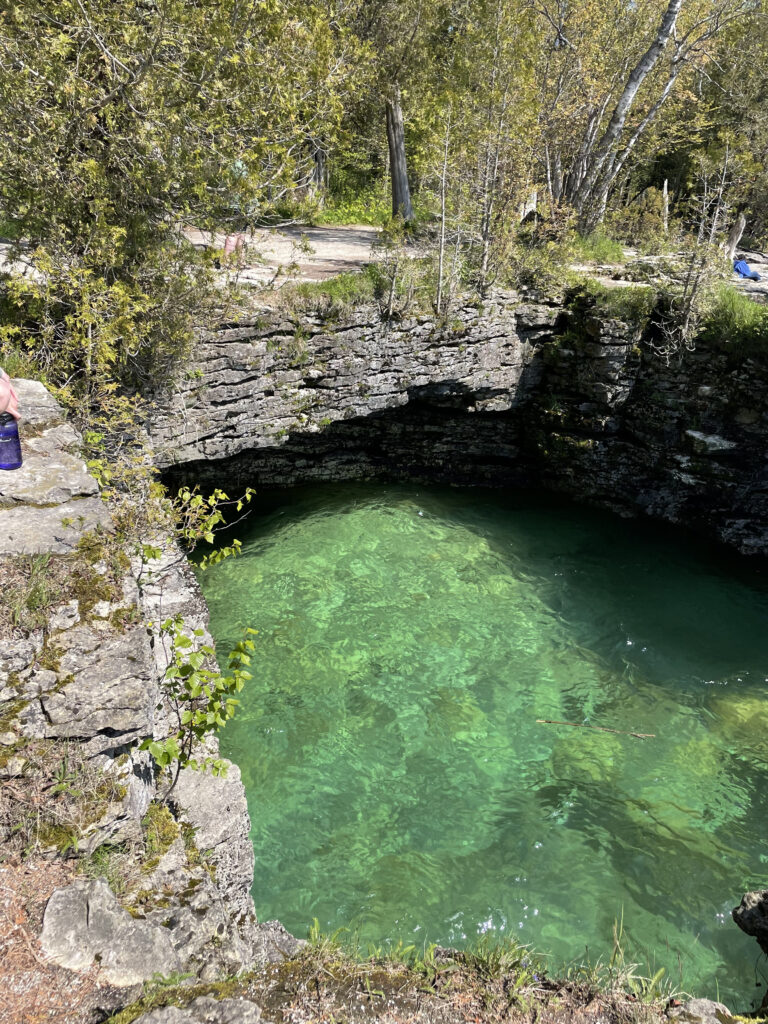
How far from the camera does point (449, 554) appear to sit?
1041cm

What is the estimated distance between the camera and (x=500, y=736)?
7.32 meters

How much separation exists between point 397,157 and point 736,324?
890 cm

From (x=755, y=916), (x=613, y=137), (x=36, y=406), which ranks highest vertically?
(x=613, y=137)

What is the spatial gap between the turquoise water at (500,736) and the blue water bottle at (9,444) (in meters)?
3.94

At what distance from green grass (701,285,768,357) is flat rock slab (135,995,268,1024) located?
38.3ft

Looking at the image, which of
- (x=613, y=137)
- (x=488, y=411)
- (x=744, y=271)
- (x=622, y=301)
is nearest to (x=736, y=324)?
(x=622, y=301)

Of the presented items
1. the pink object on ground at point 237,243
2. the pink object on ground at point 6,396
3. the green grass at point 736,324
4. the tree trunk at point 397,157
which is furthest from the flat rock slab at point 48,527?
the tree trunk at point 397,157

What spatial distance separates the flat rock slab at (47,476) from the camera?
4539 millimetres

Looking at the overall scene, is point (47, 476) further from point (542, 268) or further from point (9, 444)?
point (542, 268)

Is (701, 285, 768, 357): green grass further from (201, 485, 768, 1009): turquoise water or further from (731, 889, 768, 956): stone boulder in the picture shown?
(731, 889, 768, 956): stone boulder

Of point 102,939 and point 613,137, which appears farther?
point 613,137

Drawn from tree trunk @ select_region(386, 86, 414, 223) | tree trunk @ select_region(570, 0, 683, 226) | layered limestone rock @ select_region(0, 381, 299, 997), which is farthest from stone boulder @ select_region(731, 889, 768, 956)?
tree trunk @ select_region(386, 86, 414, 223)

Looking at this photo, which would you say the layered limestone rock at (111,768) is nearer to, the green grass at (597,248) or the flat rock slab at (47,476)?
the flat rock slab at (47,476)

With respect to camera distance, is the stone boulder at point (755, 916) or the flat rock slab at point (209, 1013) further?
the stone boulder at point (755, 916)
